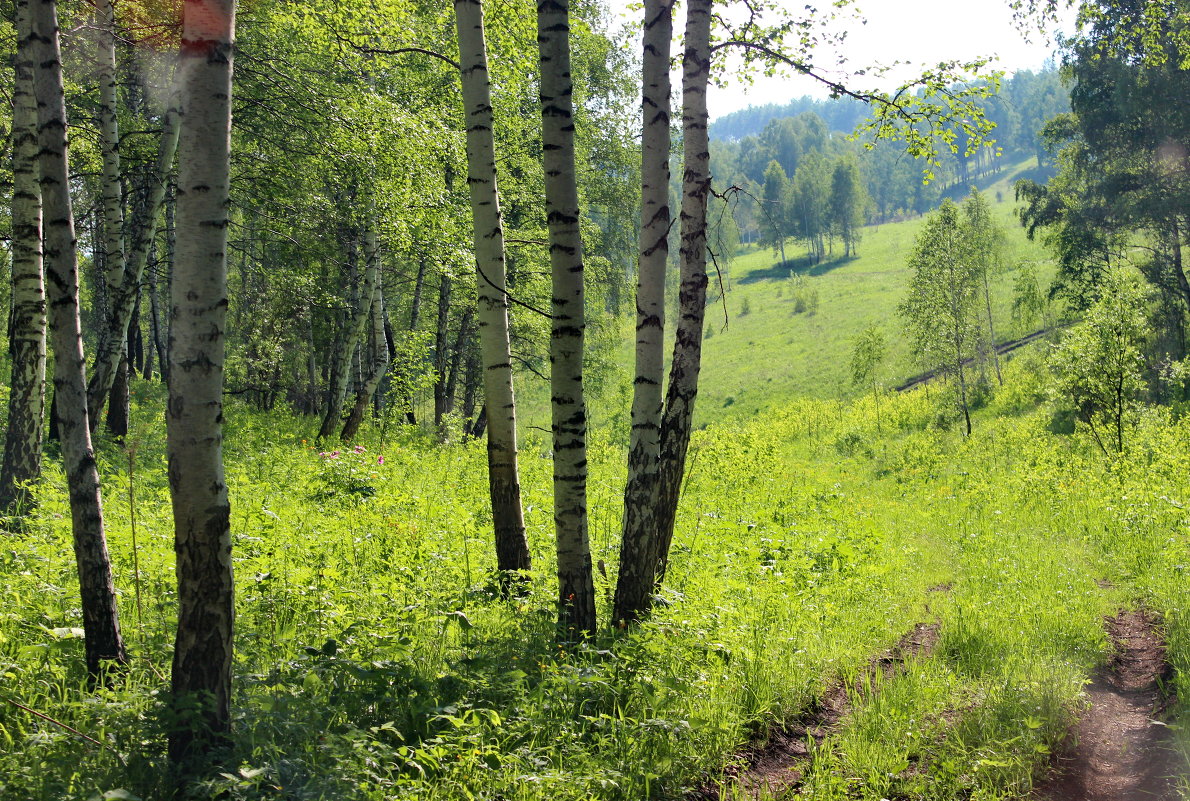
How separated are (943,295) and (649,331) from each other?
2624 centimetres

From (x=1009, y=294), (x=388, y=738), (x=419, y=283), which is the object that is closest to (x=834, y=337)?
(x=1009, y=294)

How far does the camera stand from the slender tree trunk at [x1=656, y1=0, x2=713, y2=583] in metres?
5.87

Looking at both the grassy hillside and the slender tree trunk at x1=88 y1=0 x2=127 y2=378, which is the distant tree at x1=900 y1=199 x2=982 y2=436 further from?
the slender tree trunk at x1=88 y1=0 x2=127 y2=378

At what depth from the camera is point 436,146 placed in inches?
354

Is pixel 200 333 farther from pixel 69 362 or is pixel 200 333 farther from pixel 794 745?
pixel 794 745

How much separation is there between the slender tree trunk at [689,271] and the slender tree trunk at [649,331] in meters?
0.24

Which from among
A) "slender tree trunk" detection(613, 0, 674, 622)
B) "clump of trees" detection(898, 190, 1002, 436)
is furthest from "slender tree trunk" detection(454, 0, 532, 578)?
"clump of trees" detection(898, 190, 1002, 436)

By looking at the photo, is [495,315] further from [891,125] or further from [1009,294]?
[1009,294]

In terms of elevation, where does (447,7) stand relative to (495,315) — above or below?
above

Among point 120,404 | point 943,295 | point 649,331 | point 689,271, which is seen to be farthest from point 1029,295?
point 120,404

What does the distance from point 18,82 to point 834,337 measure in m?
50.5

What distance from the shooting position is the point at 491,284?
18.8 ft

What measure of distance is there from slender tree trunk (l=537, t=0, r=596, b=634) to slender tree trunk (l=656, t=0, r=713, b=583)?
88 cm

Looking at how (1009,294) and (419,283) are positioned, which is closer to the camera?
(419,283)
